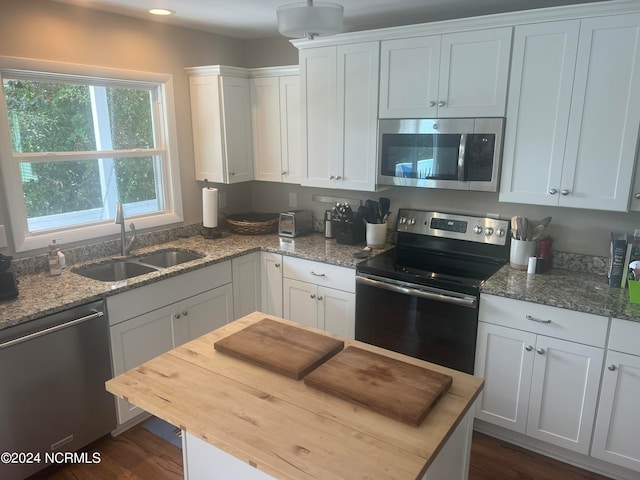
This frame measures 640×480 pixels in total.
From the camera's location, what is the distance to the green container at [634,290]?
7.16ft

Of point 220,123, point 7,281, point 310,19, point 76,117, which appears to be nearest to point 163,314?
point 7,281

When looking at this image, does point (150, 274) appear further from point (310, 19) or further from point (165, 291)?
point (310, 19)

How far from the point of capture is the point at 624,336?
2094mm

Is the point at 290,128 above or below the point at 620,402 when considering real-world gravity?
above

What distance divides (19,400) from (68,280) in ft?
2.22

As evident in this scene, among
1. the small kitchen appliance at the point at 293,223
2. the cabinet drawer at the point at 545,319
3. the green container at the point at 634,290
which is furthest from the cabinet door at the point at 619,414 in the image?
the small kitchen appliance at the point at 293,223

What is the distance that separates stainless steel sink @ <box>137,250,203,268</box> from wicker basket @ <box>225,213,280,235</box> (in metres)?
0.53

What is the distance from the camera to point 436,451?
1.20m

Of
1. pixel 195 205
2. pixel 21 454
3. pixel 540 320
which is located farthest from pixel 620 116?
pixel 21 454

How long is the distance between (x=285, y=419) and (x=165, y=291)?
1.62 m

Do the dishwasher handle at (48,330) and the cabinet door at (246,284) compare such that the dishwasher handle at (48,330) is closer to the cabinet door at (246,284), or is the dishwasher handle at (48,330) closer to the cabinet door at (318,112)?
the cabinet door at (246,284)

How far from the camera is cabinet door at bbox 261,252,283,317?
3.26 m

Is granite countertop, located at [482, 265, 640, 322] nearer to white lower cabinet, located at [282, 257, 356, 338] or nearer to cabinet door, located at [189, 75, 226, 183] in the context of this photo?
white lower cabinet, located at [282, 257, 356, 338]

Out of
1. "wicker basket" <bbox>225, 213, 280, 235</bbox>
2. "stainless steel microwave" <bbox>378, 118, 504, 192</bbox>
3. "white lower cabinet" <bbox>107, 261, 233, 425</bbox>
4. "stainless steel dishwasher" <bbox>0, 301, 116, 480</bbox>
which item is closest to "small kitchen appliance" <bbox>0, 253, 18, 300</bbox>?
"stainless steel dishwasher" <bbox>0, 301, 116, 480</bbox>
